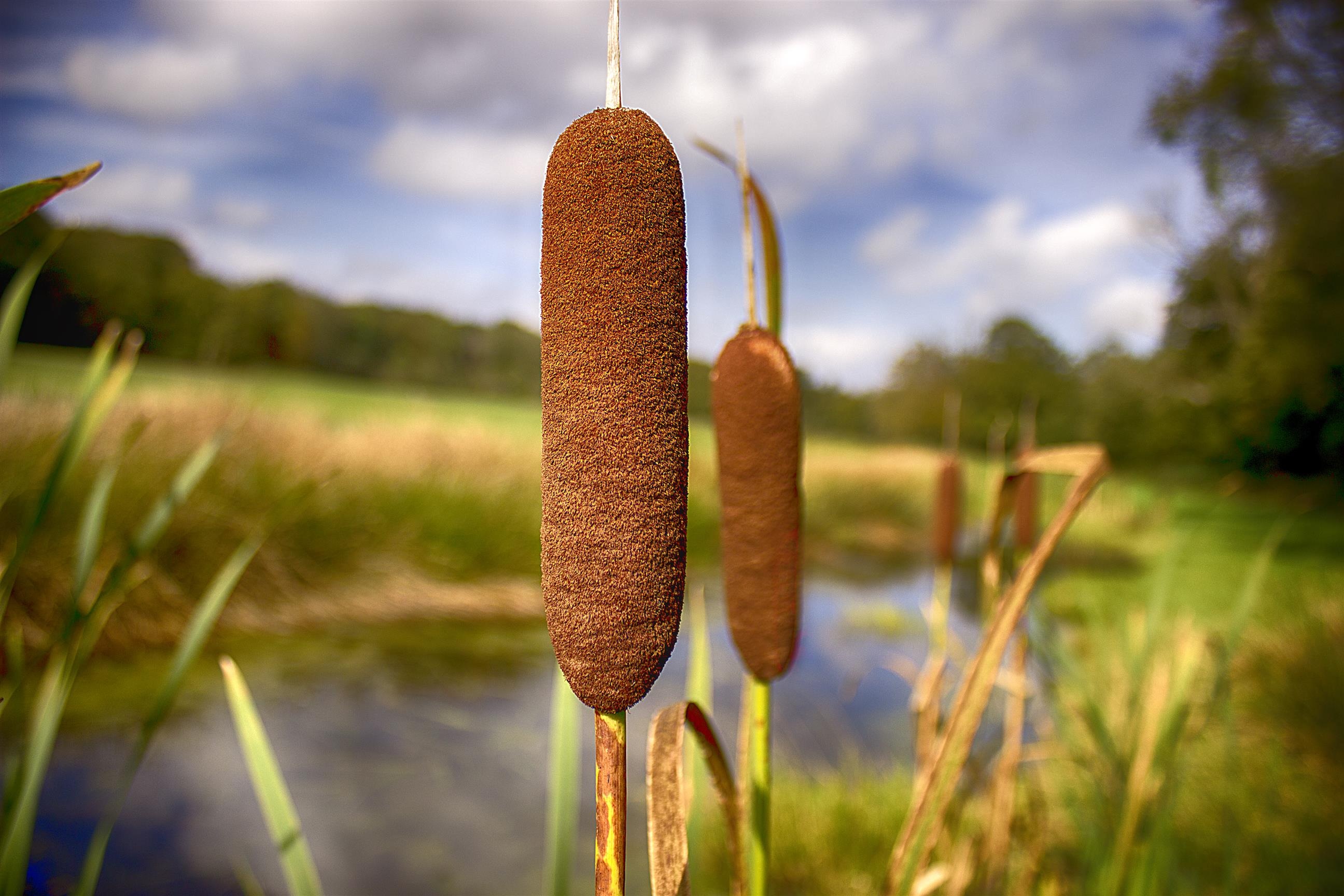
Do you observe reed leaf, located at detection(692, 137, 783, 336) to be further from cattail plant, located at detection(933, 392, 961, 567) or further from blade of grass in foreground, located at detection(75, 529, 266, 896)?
cattail plant, located at detection(933, 392, 961, 567)

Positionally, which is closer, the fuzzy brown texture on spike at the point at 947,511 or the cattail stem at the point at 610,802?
the cattail stem at the point at 610,802

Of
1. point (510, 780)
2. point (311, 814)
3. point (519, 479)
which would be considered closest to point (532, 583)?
point (519, 479)

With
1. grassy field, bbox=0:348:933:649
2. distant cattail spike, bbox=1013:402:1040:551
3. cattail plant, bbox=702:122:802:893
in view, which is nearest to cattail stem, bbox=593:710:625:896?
cattail plant, bbox=702:122:802:893

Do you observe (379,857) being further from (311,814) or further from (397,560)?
(397,560)

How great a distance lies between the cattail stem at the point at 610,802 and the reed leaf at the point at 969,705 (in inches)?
10.8

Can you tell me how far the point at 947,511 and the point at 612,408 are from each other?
3.21 feet

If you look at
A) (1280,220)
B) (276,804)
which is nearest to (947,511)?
(276,804)

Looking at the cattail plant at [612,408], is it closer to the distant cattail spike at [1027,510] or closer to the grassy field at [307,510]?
the distant cattail spike at [1027,510]

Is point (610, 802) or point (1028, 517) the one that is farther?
point (1028, 517)

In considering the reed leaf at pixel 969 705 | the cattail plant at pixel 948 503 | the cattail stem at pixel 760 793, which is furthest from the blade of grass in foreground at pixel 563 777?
the cattail plant at pixel 948 503

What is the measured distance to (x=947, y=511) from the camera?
110 cm

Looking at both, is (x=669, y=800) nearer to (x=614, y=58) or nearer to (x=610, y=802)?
(x=610, y=802)

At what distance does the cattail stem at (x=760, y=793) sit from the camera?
0.39m

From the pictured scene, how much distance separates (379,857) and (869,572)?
526cm
